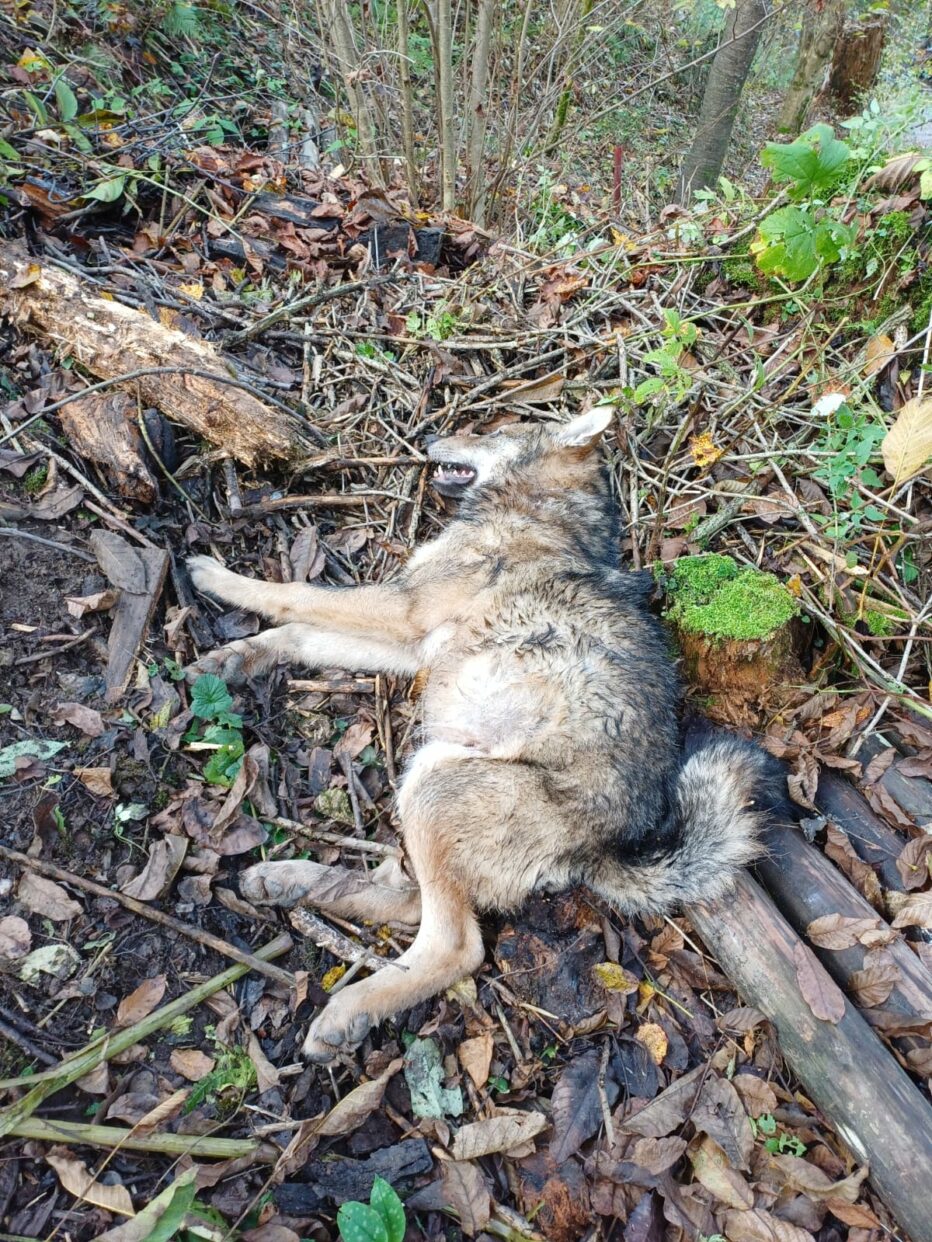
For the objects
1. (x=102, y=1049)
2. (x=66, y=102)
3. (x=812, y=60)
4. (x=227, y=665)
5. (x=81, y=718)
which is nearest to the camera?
(x=102, y=1049)

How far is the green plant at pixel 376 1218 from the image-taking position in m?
2.34

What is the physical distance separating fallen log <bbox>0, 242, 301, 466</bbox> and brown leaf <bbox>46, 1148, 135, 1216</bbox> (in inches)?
132

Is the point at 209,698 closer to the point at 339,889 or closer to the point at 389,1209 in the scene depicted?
the point at 339,889

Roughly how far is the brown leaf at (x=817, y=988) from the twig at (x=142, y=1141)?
2.09 meters

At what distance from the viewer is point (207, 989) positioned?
9.31 feet

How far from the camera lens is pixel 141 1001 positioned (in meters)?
2.75

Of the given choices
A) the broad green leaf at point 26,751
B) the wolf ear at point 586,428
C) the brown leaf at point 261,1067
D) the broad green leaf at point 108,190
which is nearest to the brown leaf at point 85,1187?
the brown leaf at point 261,1067

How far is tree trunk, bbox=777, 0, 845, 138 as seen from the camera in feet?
35.6

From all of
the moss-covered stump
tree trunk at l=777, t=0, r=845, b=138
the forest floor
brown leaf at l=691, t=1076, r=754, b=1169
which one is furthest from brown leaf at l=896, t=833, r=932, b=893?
tree trunk at l=777, t=0, r=845, b=138

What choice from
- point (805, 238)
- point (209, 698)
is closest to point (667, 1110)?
point (209, 698)

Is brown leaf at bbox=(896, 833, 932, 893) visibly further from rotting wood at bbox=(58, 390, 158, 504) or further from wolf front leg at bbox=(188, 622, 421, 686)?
rotting wood at bbox=(58, 390, 158, 504)

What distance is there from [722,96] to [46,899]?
11.6 m

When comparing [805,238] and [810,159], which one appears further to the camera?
[805,238]

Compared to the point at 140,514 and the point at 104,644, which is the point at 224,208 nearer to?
the point at 140,514
